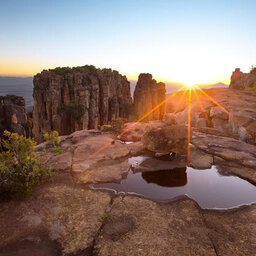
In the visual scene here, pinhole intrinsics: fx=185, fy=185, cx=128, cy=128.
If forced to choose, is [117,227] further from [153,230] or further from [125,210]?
[153,230]

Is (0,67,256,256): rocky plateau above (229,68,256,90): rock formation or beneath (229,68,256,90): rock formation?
beneath

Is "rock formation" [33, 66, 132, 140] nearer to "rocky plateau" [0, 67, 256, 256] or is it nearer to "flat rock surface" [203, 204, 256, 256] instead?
"rocky plateau" [0, 67, 256, 256]

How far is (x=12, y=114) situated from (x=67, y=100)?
63.4ft

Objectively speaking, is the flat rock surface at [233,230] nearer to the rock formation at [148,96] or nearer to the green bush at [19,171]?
the green bush at [19,171]

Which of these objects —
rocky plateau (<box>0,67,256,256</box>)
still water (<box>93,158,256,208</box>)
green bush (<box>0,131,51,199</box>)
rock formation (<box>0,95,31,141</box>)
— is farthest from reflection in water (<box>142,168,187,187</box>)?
rock formation (<box>0,95,31,141</box>)

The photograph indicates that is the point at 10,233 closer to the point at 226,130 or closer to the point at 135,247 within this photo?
the point at 135,247

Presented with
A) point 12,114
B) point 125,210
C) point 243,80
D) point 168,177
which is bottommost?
point 12,114

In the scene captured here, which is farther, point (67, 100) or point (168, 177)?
point (67, 100)

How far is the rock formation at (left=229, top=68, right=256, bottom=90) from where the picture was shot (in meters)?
58.6

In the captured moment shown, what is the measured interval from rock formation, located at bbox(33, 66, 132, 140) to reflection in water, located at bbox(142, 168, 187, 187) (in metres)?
48.2

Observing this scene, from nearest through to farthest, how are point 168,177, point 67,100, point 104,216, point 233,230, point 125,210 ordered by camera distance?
point 233,230 → point 104,216 → point 125,210 → point 168,177 → point 67,100

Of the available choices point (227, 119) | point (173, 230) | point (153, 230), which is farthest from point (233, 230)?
point (227, 119)

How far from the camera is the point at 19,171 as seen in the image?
1015 cm

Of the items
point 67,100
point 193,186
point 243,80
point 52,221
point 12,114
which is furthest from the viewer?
point 243,80
